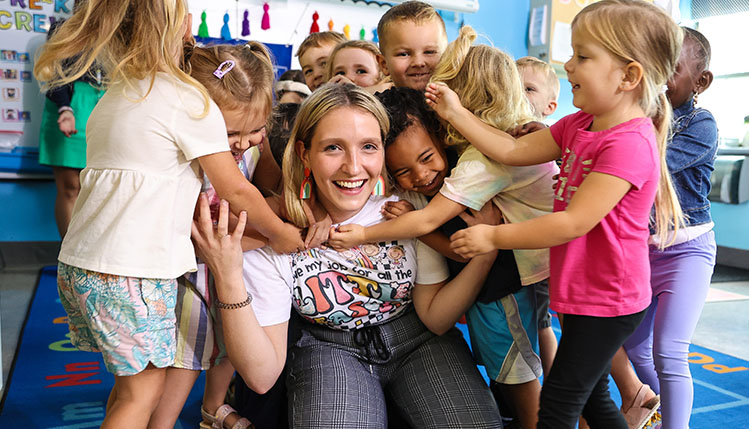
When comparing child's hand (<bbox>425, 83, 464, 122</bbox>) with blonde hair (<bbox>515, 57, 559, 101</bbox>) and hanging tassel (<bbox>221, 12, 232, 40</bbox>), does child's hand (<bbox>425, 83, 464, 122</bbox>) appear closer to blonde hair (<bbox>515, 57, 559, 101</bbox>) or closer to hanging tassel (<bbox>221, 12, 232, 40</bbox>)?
blonde hair (<bbox>515, 57, 559, 101</bbox>)

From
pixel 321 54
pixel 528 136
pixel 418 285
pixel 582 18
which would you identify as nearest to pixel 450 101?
pixel 528 136

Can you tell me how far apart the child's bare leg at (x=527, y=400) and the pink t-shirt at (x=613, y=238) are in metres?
0.41

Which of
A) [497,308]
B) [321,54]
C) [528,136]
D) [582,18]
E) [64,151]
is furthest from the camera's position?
[64,151]

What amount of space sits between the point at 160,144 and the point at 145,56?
0.20 meters

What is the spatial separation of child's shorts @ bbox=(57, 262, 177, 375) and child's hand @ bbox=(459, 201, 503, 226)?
73 cm

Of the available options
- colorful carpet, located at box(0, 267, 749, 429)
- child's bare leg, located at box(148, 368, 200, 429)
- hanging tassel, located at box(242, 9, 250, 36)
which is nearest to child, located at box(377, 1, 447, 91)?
child's bare leg, located at box(148, 368, 200, 429)

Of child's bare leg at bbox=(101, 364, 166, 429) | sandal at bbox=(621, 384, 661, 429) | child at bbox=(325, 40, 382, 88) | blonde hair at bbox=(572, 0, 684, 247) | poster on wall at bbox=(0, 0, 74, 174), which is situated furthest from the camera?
poster on wall at bbox=(0, 0, 74, 174)

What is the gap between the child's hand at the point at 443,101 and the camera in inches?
58.7

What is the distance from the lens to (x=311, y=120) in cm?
153

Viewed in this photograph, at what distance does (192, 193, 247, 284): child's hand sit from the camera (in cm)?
138

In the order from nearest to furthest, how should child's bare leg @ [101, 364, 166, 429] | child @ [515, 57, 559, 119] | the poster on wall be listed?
1. child's bare leg @ [101, 364, 166, 429]
2. child @ [515, 57, 559, 119]
3. the poster on wall

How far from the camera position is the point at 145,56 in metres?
1.31

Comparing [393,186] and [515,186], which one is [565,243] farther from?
[393,186]

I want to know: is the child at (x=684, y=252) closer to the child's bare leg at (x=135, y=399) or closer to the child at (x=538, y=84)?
the child at (x=538, y=84)
